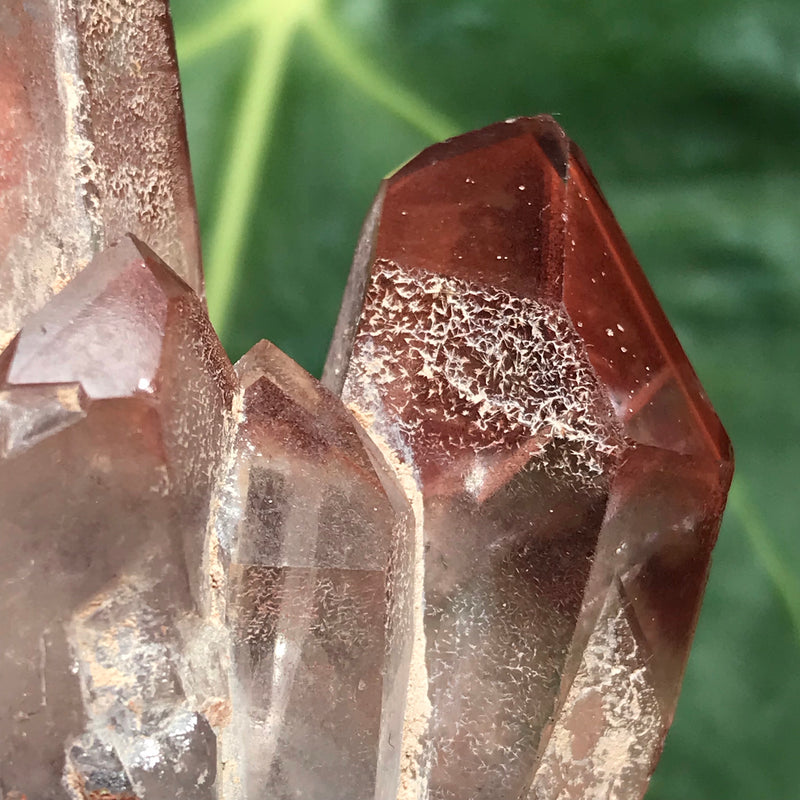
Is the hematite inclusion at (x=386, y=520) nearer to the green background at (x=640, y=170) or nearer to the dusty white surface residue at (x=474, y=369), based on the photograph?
the dusty white surface residue at (x=474, y=369)

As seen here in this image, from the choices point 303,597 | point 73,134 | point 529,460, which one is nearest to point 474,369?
point 529,460

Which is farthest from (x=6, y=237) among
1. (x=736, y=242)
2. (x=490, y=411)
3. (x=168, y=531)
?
(x=736, y=242)

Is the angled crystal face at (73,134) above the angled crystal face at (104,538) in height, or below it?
above

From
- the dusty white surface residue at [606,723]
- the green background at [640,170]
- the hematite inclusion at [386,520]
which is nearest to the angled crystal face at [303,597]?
the hematite inclusion at [386,520]

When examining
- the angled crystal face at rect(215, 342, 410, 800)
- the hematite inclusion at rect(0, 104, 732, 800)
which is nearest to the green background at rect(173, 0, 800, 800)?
the hematite inclusion at rect(0, 104, 732, 800)

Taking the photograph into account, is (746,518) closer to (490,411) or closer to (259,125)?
(490,411)

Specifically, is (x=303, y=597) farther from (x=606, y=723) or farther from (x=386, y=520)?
(x=606, y=723)

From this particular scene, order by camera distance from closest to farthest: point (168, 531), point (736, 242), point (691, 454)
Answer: point (168, 531) < point (691, 454) < point (736, 242)
